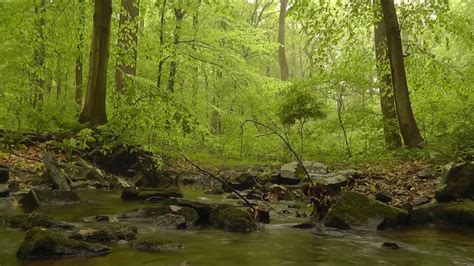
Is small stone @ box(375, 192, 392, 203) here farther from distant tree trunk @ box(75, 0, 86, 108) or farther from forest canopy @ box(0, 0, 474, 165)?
distant tree trunk @ box(75, 0, 86, 108)

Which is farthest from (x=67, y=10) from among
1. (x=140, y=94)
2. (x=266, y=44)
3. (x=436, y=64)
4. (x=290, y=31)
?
(x=290, y=31)

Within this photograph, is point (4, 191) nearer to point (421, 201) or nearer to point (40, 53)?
point (421, 201)

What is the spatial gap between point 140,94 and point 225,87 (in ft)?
42.8

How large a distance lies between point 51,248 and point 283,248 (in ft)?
7.92

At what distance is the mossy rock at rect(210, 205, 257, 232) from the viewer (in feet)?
19.6

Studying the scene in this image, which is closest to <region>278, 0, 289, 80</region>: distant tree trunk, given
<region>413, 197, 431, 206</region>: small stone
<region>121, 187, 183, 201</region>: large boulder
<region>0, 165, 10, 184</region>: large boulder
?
<region>121, 187, 183, 201</region>: large boulder

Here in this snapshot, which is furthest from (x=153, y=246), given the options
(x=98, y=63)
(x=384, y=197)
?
(x=98, y=63)

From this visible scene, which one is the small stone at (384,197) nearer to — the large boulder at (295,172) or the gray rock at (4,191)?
the large boulder at (295,172)

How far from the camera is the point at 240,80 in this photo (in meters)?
19.0

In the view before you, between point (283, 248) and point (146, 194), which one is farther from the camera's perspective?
point (146, 194)

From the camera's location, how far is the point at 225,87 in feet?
78.4

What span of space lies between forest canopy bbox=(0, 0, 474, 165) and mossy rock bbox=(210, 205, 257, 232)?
9.43 feet

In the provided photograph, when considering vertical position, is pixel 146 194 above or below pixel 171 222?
above

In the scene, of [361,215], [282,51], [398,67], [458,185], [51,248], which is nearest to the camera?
[51,248]
